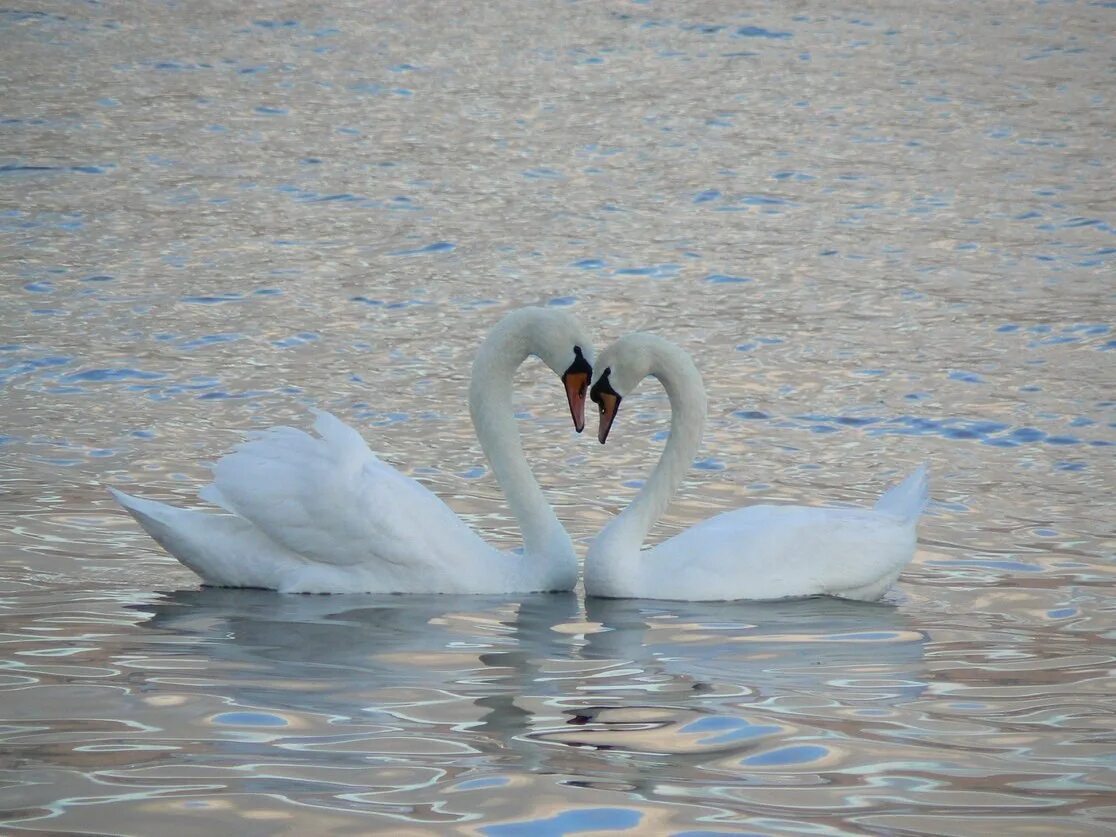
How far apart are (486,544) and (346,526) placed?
2.09 ft

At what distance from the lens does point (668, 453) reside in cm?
846

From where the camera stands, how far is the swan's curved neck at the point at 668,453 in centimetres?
815

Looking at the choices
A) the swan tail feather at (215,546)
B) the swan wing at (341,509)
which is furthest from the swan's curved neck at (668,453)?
the swan tail feather at (215,546)

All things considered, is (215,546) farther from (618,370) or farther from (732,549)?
(732,549)

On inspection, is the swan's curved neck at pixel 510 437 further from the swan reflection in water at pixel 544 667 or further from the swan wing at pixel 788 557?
the swan wing at pixel 788 557

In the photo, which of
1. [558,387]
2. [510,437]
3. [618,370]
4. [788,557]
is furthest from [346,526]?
[558,387]

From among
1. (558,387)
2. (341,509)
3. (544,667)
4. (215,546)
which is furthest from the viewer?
(558,387)

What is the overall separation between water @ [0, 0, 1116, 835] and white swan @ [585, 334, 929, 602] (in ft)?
0.45

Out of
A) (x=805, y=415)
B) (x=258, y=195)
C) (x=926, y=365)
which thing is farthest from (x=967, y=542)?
(x=258, y=195)

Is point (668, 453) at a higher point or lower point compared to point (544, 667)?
higher

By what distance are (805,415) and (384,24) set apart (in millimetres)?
17625

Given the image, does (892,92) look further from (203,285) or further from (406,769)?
(406,769)

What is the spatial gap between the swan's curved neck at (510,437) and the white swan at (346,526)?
0.04 ft

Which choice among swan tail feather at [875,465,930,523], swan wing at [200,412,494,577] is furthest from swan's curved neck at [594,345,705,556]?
swan tail feather at [875,465,930,523]
